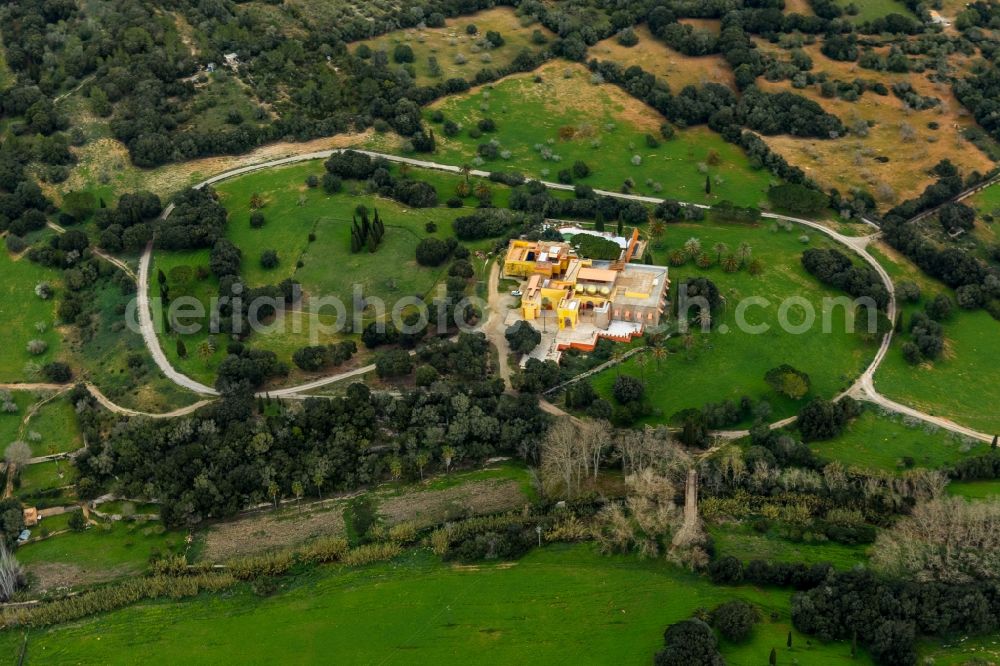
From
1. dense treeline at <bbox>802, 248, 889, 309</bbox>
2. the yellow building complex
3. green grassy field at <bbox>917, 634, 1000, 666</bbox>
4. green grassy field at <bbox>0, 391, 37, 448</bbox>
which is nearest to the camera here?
green grassy field at <bbox>917, 634, 1000, 666</bbox>

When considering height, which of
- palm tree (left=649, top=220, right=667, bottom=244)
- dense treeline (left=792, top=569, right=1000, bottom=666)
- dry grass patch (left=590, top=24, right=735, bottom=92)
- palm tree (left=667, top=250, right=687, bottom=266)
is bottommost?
dense treeline (left=792, top=569, right=1000, bottom=666)

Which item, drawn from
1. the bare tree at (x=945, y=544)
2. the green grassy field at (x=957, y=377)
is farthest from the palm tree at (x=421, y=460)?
the green grassy field at (x=957, y=377)

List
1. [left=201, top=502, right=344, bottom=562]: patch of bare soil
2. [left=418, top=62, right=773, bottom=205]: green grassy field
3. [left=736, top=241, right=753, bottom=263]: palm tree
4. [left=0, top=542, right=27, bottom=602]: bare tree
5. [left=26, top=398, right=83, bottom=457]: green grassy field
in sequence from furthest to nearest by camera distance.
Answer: [left=418, top=62, right=773, bottom=205]: green grassy field → [left=736, top=241, right=753, bottom=263]: palm tree → [left=26, top=398, right=83, bottom=457]: green grassy field → [left=201, top=502, right=344, bottom=562]: patch of bare soil → [left=0, top=542, right=27, bottom=602]: bare tree

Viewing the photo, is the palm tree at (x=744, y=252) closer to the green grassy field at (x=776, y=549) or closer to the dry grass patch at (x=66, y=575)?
the green grassy field at (x=776, y=549)

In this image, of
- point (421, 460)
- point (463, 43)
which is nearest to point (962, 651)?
point (421, 460)

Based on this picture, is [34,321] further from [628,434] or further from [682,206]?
[682,206]

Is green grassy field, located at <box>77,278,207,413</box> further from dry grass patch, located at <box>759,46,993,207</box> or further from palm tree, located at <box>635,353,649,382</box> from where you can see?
dry grass patch, located at <box>759,46,993,207</box>

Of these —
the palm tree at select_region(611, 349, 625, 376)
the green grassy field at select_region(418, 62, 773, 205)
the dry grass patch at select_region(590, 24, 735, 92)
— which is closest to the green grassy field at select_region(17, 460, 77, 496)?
the palm tree at select_region(611, 349, 625, 376)
